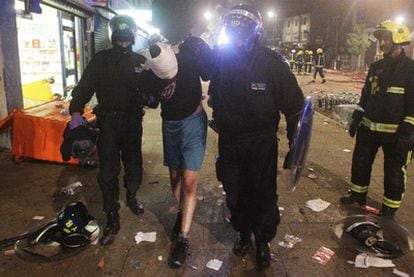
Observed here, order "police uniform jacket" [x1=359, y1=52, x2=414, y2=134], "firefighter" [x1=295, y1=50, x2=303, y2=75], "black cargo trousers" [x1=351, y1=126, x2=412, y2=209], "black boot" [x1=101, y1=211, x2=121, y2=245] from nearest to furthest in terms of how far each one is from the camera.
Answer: "black boot" [x1=101, y1=211, x2=121, y2=245] → "police uniform jacket" [x1=359, y1=52, x2=414, y2=134] → "black cargo trousers" [x1=351, y1=126, x2=412, y2=209] → "firefighter" [x1=295, y1=50, x2=303, y2=75]

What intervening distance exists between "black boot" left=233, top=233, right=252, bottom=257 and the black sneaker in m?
0.46

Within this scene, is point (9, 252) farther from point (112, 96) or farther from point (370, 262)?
point (370, 262)

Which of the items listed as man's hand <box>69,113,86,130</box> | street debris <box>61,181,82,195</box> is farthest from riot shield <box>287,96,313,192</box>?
street debris <box>61,181,82,195</box>

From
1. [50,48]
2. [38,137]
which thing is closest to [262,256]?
[38,137]

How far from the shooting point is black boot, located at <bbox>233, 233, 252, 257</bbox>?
11.4ft

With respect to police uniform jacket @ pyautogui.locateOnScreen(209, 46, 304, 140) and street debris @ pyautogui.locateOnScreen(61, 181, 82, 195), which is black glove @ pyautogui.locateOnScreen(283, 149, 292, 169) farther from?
street debris @ pyautogui.locateOnScreen(61, 181, 82, 195)

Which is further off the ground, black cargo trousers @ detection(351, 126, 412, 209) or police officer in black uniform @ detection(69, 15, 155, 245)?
police officer in black uniform @ detection(69, 15, 155, 245)

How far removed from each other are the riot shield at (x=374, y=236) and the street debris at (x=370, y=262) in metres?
0.07

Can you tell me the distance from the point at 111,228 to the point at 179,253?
2.80 feet

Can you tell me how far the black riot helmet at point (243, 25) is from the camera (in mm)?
2926

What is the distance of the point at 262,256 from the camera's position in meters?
3.28

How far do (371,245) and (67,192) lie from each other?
3.68 m

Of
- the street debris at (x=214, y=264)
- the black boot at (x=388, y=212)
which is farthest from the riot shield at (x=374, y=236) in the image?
the street debris at (x=214, y=264)

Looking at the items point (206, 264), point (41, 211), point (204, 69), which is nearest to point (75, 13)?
point (41, 211)
